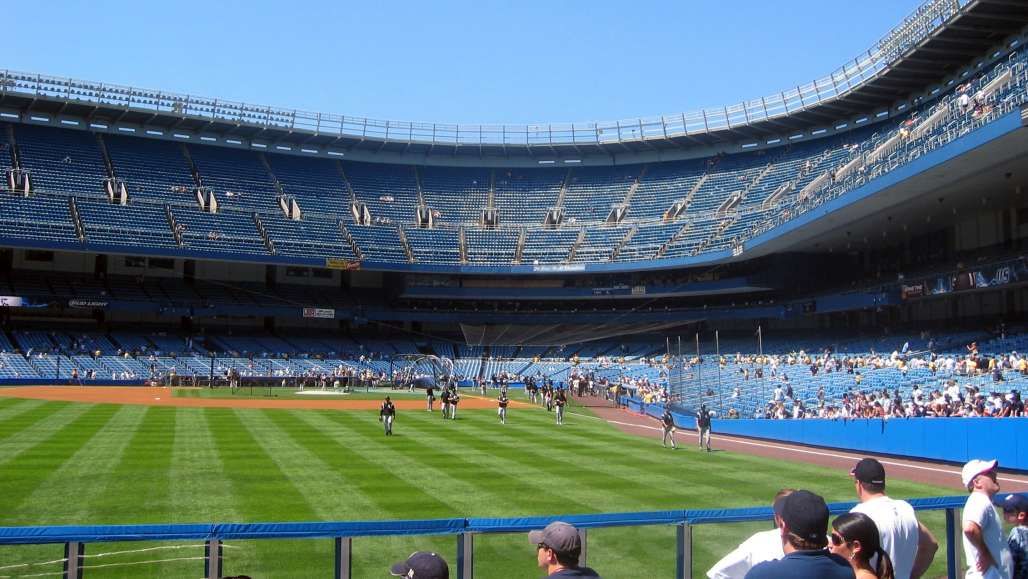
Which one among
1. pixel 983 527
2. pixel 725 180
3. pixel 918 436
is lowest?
pixel 918 436

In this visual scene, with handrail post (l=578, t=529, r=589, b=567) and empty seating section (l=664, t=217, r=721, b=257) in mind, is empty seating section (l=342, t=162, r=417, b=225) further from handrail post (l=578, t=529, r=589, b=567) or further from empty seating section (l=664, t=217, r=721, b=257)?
handrail post (l=578, t=529, r=589, b=567)

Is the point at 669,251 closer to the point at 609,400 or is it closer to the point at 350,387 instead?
the point at 609,400

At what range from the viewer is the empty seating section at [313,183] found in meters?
74.1

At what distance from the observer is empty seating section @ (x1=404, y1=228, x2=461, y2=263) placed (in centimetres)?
7206

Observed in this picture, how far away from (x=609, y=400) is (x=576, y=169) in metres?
36.5

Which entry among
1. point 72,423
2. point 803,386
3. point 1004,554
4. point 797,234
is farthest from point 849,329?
point 1004,554

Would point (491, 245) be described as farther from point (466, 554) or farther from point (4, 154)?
point (466, 554)

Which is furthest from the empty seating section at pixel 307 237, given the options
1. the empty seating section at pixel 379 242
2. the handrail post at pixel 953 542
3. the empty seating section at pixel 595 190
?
the handrail post at pixel 953 542

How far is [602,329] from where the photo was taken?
73.1 meters

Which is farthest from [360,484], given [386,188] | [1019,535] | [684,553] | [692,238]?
[386,188]

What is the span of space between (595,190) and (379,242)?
1997 cm

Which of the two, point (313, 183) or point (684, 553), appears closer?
point (684, 553)

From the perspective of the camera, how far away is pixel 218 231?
2650 inches

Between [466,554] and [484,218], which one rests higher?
[484,218]
